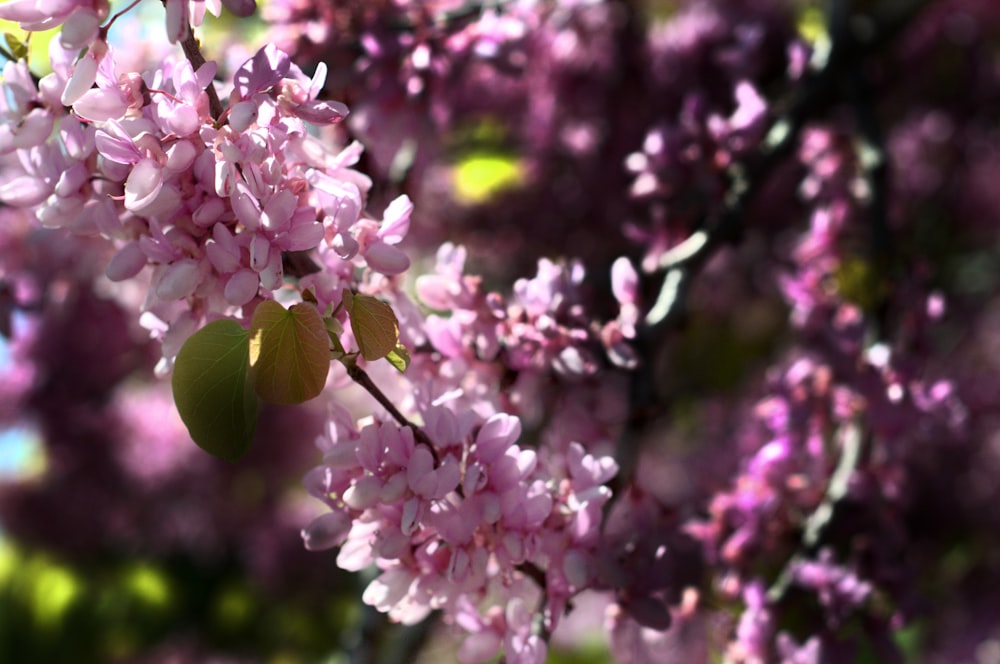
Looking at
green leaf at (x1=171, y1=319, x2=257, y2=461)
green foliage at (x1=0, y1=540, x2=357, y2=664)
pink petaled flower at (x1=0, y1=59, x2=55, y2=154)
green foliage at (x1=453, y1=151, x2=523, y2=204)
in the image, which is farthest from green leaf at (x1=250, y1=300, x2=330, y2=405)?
green foliage at (x1=0, y1=540, x2=357, y2=664)

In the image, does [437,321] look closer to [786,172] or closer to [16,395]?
[786,172]

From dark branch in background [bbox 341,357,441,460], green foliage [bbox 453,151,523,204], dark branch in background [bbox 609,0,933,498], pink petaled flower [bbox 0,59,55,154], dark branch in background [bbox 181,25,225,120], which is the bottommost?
green foliage [bbox 453,151,523,204]

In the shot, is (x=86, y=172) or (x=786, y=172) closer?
(x=86, y=172)

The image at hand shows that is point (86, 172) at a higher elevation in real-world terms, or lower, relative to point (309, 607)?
higher

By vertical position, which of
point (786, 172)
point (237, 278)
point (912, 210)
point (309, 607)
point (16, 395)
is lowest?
point (309, 607)

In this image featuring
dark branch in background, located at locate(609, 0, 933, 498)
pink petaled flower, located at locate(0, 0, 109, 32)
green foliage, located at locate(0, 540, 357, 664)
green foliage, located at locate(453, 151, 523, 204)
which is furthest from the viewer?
green foliage, located at locate(0, 540, 357, 664)

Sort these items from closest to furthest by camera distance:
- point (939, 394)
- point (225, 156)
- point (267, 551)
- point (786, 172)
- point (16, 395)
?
point (225, 156) < point (939, 394) < point (786, 172) < point (16, 395) < point (267, 551)

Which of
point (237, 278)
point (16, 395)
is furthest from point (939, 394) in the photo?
point (16, 395)

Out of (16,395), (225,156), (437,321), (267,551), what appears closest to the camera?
(225,156)

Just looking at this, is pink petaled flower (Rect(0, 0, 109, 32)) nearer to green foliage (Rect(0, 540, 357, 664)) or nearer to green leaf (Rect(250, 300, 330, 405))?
green leaf (Rect(250, 300, 330, 405))
